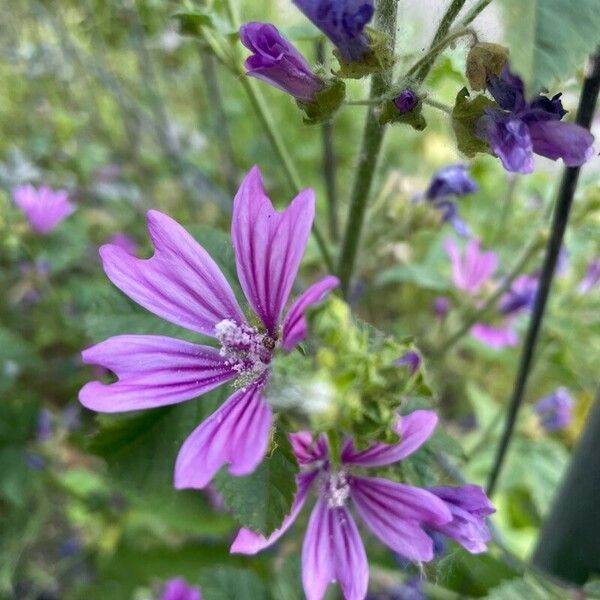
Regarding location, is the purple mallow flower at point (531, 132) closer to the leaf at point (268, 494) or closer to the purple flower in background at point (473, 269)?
the leaf at point (268, 494)

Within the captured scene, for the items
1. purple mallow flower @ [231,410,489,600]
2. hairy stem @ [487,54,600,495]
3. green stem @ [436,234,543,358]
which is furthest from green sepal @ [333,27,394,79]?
green stem @ [436,234,543,358]

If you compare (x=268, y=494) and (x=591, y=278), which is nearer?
(x=268, y=494)

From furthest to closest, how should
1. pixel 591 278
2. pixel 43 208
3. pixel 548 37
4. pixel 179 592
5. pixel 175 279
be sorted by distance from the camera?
1. pixel 43 208
2. pixel 591 278
3. pixel 179 592
4. pixel 175 279
5. pixel 548 37

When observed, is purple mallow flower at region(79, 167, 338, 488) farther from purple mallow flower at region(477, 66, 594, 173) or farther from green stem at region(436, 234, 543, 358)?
green stem at region(436, 234, 543, 358)

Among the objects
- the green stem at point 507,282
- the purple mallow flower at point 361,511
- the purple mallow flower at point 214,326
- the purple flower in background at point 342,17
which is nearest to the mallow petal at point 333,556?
the purple mallow flower at point 361,511

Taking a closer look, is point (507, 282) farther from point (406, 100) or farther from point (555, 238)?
point (406, 100)

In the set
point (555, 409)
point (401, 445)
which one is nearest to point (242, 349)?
point (401, 445)
